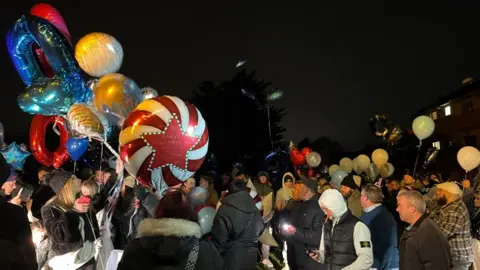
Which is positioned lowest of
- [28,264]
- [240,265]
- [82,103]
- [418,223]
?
[240,265]

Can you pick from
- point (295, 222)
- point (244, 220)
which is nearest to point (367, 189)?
point (295, 222)

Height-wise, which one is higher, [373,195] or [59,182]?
[59,182]

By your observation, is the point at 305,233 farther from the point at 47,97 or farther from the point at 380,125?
the point at 380,125

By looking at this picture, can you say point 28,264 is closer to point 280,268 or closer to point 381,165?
point 280,268

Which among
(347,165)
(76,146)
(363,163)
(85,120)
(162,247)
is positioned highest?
(85,120)

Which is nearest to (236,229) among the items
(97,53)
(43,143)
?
(97,53)

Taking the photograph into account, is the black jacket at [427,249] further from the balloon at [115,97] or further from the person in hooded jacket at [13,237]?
the balloon at [115,97]

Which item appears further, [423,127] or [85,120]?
[423,127]

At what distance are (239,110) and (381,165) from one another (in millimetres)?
15947

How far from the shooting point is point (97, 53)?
6.39 m

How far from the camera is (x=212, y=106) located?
102ft

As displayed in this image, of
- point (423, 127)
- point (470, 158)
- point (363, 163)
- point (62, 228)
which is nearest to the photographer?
point (62, 228)

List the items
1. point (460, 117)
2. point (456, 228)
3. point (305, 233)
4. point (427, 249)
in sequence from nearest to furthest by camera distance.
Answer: point (427, 249), point (456, 228), point (305, 233), point (460, 117)

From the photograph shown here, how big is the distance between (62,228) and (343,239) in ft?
9.83
